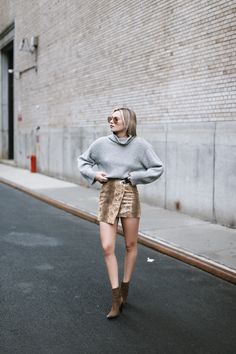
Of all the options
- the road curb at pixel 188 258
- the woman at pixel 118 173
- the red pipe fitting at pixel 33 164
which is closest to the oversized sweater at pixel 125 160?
the woman at pixel 118 173

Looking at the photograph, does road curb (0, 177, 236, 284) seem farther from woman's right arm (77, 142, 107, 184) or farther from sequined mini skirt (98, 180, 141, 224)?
woman's right arm (77, 142, 107, 184)

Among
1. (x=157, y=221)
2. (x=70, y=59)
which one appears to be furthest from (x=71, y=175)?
(x=157, y=221)

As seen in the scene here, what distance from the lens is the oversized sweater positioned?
4703 mm

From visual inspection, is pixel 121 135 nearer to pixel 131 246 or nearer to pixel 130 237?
pixel 130 237

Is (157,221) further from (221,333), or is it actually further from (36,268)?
(221,333)

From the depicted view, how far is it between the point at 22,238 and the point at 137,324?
4.22 metres

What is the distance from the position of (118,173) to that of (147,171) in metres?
0.27

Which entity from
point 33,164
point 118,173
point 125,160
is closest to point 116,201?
point 118,173

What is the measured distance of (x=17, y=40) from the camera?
24.4 meters

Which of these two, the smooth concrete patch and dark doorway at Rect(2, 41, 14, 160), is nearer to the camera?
the smooth concrete patch

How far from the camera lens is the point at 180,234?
8.45 meters

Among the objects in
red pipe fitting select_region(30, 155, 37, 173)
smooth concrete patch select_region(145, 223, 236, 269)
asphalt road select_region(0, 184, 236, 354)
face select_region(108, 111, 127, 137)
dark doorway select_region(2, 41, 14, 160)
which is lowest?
asphalt road select_region(0, 184, 236, 354)

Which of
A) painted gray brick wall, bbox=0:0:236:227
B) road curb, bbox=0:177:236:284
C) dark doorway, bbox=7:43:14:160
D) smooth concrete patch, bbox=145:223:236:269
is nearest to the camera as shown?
road curb, bbox=0:177:236:284

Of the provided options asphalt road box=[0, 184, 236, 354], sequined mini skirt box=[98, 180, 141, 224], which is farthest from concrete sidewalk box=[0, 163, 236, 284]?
sequined mini skirt box=[98, 180, 141, 224]
